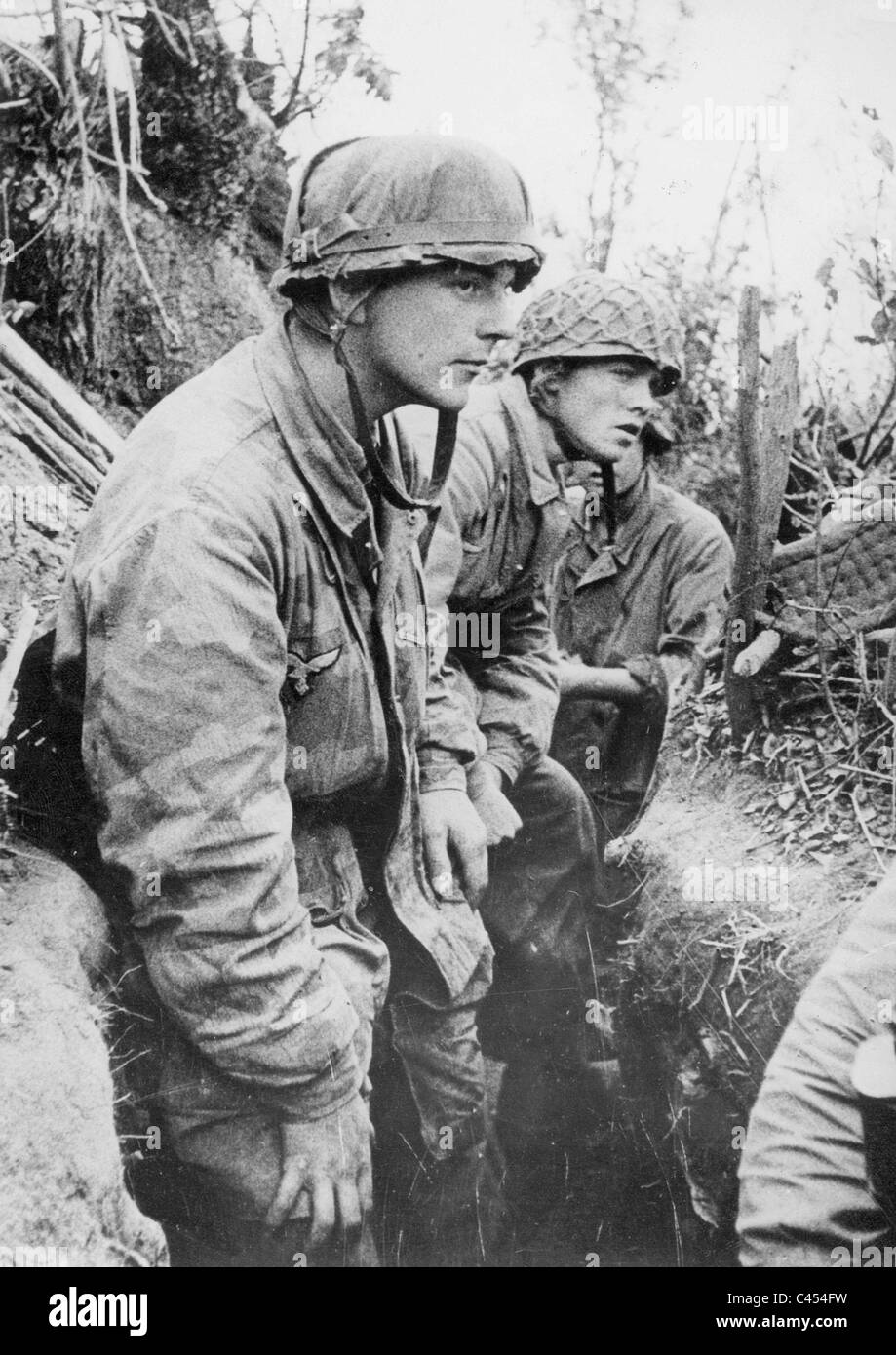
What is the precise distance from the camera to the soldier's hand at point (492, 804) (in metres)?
3.12

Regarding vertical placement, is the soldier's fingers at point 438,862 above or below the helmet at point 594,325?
below

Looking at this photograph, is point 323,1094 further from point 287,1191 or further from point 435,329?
point 435,329

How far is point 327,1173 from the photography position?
9.42ft

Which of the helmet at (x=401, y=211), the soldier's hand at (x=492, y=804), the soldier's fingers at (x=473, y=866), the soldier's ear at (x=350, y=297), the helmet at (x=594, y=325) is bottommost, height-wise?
the soldier's fingers at (x=473, y=866)

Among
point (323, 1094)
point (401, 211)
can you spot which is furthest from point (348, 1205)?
point (401, 211)

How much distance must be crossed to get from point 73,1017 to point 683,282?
6.37ft

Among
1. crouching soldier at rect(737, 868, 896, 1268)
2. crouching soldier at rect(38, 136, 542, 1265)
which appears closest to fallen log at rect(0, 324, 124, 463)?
crouching soldier at rect(38, 136, 542, 1265)

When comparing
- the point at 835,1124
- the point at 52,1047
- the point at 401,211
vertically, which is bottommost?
the point at 835,1124

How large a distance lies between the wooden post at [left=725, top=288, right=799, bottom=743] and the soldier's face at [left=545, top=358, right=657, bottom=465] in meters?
0.25

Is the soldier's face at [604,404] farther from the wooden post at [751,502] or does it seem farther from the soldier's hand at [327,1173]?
the soldier's hand at [327,1173]

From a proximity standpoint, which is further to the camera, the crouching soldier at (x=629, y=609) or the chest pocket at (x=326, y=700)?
the crouching soldier at (x=629, y=609)

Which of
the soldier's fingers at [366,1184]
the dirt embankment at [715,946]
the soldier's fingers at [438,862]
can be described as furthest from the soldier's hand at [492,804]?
the soldier's fingers at [366,1184]

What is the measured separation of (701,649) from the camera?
3178mm

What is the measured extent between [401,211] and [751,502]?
39.6 inches
